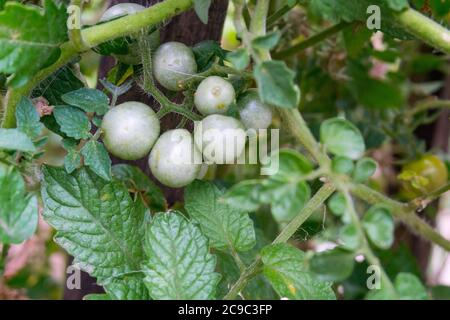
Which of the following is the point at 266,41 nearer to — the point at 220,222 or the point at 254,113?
the point at 254,113

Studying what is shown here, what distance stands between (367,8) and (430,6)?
0.55 feet

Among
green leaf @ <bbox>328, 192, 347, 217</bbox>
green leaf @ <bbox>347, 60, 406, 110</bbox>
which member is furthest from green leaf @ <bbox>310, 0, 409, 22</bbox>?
green leaf @ <bbox>347, 60, 406, 110</bbox>

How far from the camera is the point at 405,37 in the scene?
741 mm

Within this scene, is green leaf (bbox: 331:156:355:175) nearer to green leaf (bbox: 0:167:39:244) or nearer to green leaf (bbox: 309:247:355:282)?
green leaf (bbox: 309:247:355:282)

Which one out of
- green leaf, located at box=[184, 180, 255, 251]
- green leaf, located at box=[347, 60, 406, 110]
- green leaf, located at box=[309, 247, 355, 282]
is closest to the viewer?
green leaf, located at box=[309, 247, 355, 282]

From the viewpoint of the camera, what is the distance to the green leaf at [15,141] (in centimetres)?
60

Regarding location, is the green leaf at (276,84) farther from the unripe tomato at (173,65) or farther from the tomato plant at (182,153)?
the unripe tomato at (173,65)

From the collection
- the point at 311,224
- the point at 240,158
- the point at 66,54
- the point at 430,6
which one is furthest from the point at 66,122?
the point at 430,6

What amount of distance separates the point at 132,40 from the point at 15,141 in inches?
7.0

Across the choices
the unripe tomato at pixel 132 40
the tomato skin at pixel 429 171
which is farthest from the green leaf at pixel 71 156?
the tomato skin at pixel 429 171

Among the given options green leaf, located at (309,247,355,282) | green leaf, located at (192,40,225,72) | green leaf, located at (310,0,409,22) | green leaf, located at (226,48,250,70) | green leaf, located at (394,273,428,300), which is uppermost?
green leaf, located at (310,0,409,22)

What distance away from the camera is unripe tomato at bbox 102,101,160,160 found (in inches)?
26.0

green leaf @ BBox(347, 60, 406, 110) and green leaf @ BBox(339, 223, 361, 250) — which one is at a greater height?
green leaf @ BBox(347, 60, 406, 110)

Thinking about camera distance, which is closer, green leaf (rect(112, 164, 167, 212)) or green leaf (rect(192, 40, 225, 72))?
green leaf (rect(192, 40, 225, 72))
